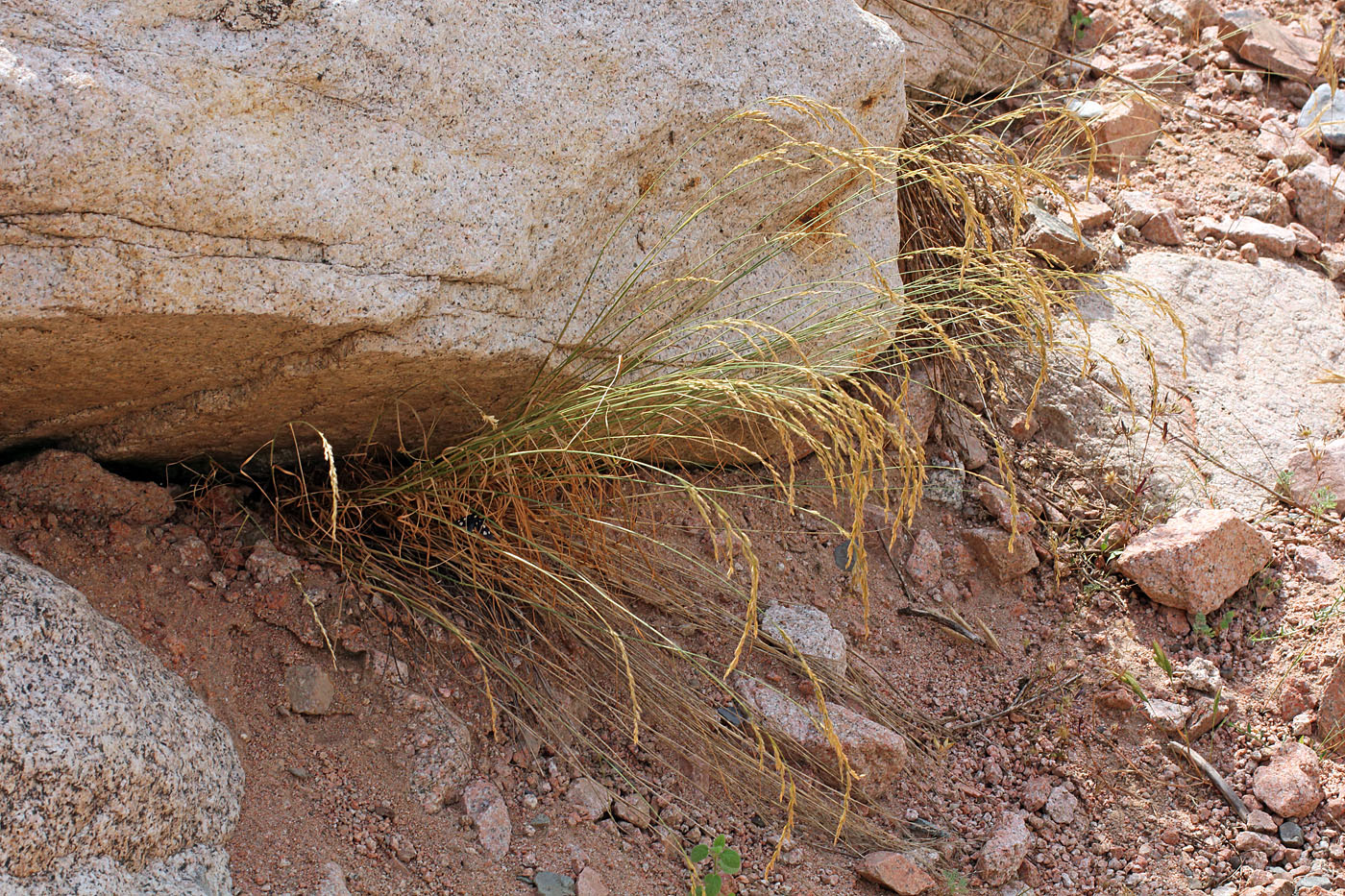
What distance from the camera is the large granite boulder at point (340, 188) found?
4.65ft

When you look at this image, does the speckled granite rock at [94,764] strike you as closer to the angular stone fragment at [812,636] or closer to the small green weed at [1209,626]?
the angular stone fragment at [812,636]

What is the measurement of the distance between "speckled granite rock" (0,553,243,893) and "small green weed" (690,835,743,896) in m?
0.69

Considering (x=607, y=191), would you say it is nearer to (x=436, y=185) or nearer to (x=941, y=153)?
(x=436, y=185)

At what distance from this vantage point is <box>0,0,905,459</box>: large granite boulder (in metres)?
1.42

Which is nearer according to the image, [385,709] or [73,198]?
[73,198]

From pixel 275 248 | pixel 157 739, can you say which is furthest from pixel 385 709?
pixel 275 248

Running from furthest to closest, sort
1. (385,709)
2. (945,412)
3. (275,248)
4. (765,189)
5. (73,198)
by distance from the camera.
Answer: (945,412) → (765,189) → (385,709) → (275,248) → (73,198)

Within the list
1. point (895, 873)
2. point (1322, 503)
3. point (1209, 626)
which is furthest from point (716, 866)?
point (1322, 503)

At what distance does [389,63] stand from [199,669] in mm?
976

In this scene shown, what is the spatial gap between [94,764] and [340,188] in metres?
0.83

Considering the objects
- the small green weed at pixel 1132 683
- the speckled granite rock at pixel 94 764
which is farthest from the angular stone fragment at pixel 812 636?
the speckled granite rock at pixel 94 764

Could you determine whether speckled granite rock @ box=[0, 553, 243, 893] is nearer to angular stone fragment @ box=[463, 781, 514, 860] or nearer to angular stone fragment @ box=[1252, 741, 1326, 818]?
angular stone fragment @ box=[463, 781, 514, 860]

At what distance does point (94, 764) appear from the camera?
137cm

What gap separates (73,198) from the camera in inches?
55.0
